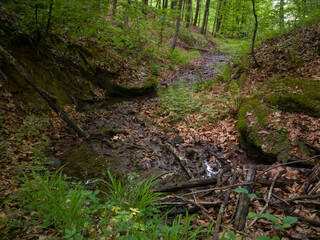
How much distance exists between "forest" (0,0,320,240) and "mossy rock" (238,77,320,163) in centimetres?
3

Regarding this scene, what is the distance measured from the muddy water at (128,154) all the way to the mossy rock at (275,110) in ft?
3.18

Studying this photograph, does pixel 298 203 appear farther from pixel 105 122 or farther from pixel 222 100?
pixel 105 122

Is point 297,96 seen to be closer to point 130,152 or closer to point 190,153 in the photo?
point 190,153

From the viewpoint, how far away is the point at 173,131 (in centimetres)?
611

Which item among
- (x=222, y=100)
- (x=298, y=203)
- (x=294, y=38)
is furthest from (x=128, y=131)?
(x=294, y=38)

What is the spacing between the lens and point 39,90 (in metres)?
4.71

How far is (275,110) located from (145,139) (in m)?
3.75

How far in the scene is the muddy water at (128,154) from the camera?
430 cm

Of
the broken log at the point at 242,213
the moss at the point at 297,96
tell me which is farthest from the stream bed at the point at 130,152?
the moss at the point at 297,96

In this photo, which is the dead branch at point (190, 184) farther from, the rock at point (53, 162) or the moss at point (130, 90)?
the moss at point (130, 90)

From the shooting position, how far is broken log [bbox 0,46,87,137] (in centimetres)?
413

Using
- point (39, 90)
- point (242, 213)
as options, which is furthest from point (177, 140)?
point (39, 90)

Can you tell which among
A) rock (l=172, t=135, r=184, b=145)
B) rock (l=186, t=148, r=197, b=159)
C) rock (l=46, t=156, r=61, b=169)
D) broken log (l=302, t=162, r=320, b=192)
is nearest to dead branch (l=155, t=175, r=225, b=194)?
rock (l=186, t=148, r=197, b=159)

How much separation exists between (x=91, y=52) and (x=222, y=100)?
6424 mm
